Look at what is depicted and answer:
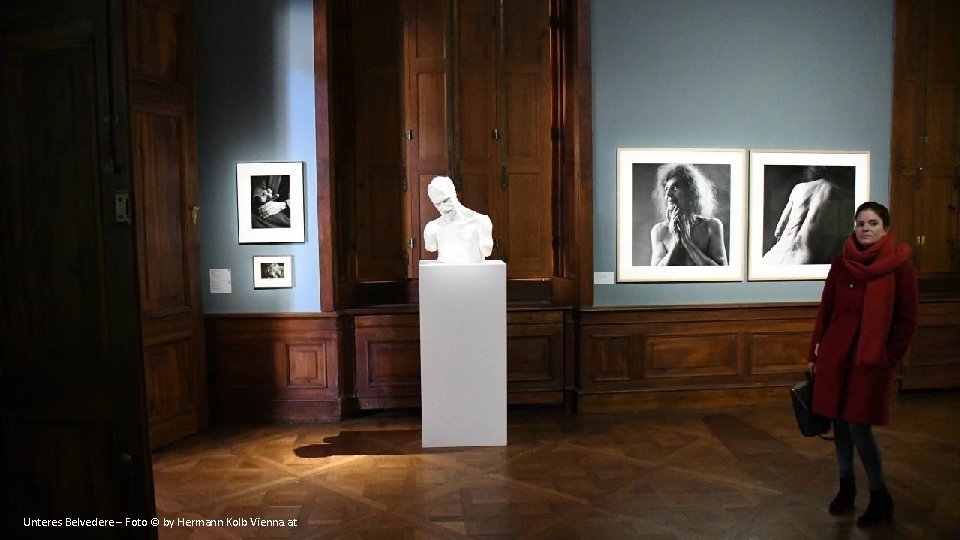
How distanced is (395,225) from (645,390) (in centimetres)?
275

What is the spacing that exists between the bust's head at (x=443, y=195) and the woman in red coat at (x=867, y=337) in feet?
8.54

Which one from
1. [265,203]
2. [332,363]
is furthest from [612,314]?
[265,203]

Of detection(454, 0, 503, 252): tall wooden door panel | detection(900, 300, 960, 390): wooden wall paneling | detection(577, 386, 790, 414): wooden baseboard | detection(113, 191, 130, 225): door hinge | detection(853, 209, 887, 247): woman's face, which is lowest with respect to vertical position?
detection(577, 386, 790, 414): wooden baseboard

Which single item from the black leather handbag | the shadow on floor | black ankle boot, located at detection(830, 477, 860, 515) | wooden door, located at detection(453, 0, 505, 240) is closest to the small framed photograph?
the shadow on floor

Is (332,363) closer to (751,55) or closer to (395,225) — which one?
(395,225)

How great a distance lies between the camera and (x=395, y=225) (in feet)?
20.5

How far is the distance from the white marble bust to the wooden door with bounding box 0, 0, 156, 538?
2.63 meters

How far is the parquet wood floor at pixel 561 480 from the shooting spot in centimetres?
356

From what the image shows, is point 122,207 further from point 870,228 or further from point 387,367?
point 387,367

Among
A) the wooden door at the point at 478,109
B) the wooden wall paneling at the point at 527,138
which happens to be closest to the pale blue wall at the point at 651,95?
the wooden wall paneling at the point at 527,138

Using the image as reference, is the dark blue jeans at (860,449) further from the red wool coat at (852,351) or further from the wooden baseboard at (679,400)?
→ the wooden baseboard at (679,400)

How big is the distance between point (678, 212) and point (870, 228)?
105 inches

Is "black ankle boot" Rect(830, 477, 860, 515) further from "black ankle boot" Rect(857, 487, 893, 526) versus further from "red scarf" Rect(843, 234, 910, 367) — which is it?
"red scarf" Rect(843, 234, 910, 367)

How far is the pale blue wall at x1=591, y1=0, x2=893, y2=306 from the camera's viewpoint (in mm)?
5898
